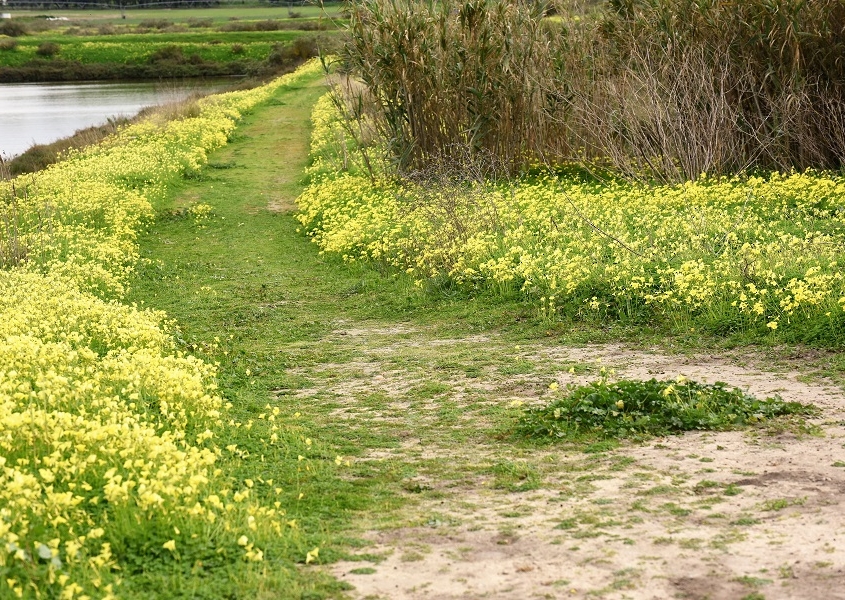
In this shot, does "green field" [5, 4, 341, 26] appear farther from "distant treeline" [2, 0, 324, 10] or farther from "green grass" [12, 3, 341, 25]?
"distant treeline" [2, 0, 324, 10]

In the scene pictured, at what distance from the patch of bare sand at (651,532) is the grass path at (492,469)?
0.01 metres

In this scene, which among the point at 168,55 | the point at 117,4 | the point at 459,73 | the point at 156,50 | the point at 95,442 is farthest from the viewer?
the point at 117,4

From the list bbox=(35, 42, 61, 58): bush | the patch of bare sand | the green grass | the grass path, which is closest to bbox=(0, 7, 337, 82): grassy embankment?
bbox=(35, 42, 61, 58): bush

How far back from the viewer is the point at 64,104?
1713 inches

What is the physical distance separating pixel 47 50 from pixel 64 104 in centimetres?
2331

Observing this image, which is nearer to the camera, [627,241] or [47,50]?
[627,241]

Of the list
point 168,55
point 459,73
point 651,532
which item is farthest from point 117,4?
point 651,532

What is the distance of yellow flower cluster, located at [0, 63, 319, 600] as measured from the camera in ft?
13.9

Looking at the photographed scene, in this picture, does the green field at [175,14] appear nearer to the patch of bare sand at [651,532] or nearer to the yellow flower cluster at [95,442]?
the yellow flower cluster at [95,442]

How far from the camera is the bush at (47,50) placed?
64.1 m

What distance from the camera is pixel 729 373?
736 centimetres

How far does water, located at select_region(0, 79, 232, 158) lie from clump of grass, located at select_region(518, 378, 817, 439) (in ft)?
68.1

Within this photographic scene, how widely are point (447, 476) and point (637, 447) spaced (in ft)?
3.63

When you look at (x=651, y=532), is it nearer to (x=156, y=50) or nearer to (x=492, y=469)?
(x=492, y=469)
